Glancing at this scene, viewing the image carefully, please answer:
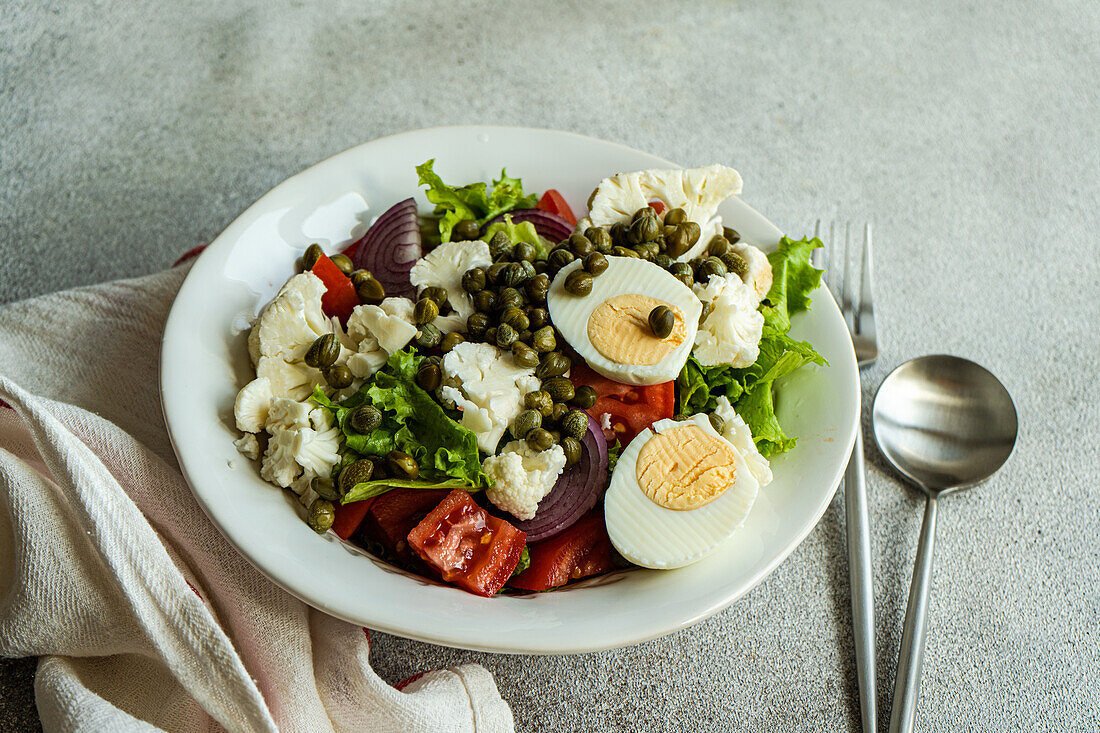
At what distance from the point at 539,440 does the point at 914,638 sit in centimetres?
136

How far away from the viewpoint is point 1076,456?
3.27m

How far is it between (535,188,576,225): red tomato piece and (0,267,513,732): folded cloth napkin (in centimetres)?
152

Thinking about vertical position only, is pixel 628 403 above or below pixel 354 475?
below

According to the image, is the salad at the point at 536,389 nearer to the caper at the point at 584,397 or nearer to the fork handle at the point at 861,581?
the caper at the point at 584,397

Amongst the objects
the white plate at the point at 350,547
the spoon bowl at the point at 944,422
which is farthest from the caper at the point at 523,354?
the spoon bowl at the point at 944,422

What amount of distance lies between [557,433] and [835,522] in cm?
118

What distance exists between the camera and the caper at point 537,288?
104 inches

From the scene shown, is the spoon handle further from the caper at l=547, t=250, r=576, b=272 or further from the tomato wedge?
the caper at l=547, t=250, r=576, b=272

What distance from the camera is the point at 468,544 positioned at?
A: 7.68 feet

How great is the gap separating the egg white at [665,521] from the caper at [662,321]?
0.36 metres

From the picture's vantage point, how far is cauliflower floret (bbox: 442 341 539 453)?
2.39m

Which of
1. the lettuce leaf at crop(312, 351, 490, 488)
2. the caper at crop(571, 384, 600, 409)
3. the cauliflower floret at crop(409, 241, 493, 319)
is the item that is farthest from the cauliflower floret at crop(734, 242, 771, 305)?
the lettuce leaf at crop(312, 351, 490, 488)

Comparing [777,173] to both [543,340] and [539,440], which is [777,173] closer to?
[543,340]

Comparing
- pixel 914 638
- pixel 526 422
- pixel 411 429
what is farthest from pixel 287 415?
pixel 914 638
